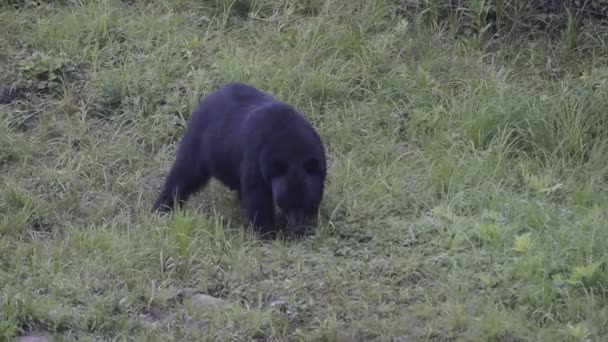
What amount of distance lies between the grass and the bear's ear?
1.47ft

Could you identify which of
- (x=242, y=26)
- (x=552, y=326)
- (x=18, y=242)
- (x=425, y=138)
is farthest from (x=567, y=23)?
(x=18, y=242)

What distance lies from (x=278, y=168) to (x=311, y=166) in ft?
0.69

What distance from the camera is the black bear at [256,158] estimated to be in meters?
6.91

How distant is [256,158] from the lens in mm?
7016

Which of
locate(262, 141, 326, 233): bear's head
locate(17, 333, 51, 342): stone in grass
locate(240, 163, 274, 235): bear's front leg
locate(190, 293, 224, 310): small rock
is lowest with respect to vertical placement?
locate(17, 333, 51, 342): stone in grass

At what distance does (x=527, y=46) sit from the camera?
9.41 m

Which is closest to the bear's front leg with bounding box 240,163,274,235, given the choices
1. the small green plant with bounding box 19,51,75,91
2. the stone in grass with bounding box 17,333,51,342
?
the stone in grass with bounding box 17,333,51,342

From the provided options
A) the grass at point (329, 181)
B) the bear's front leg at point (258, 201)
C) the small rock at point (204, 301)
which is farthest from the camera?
the bear's front leg at point (258, 201)

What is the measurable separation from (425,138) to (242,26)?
2234 mm

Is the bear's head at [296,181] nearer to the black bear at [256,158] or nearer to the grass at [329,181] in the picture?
the black bear at [256,158]

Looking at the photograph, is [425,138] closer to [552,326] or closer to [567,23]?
[567,23]

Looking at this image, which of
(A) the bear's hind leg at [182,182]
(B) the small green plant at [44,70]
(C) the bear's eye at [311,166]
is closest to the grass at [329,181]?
(B) the small green plant at [44,70]

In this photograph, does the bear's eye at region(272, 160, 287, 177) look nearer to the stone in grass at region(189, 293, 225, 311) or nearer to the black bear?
the black bear

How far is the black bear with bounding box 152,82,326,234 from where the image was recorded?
691 cm
